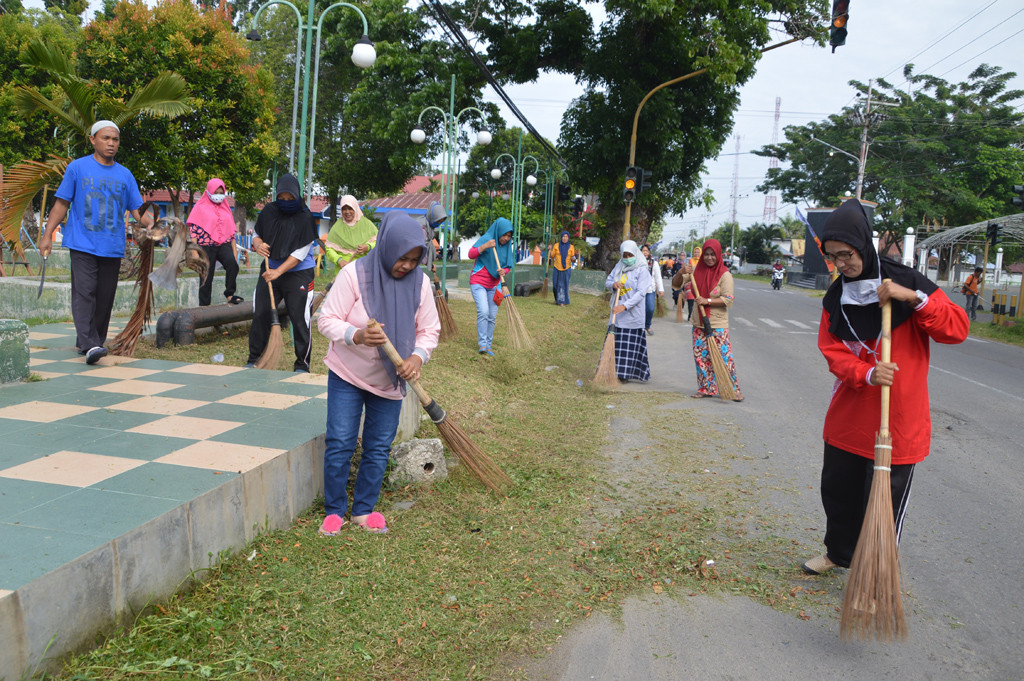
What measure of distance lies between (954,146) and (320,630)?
4568 centimetres

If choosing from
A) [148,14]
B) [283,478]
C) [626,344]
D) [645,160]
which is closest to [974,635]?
[283,478]

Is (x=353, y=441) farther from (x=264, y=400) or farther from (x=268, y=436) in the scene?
(x=264, y=400)

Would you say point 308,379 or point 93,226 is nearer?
point 93,226

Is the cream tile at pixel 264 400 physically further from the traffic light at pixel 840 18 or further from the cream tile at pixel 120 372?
the traffic light at pixel 840 18

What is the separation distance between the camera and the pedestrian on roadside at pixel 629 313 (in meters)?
8.49

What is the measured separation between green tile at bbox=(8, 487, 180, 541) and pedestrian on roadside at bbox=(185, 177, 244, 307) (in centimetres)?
651

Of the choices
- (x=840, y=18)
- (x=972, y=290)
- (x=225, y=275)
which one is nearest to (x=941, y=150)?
(x=972, y=290)

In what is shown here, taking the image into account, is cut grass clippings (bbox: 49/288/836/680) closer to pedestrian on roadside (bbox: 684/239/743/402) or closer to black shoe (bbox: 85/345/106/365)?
pedestrian on roadside (bbox: 684/239/743/402)

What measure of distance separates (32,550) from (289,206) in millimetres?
4223

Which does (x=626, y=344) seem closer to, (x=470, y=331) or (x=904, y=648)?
(x=470, y=331)

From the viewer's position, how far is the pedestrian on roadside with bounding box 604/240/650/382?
8.49 meters

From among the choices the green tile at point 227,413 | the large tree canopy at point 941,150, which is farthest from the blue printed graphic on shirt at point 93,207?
the large tree canopy at point 941,150

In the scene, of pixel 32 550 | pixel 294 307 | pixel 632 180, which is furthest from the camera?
pixel 632 180

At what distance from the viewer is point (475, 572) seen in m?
3.45
